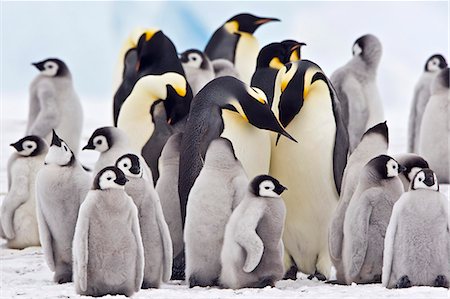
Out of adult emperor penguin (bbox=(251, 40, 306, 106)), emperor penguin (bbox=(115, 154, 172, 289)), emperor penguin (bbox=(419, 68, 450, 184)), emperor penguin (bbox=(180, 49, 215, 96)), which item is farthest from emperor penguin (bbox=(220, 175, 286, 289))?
emperor penguin (bbox=(419, 68, 450, 184))

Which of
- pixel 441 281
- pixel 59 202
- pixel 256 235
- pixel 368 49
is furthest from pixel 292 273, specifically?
pixel 368 49

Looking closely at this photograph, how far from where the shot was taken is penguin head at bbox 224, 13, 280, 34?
11023mm

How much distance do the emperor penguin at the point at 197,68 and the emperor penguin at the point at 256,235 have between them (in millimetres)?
3852

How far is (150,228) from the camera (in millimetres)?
5293

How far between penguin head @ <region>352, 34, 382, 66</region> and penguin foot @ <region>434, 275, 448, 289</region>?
16.7 feet

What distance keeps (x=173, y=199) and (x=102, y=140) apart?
0.50 metres

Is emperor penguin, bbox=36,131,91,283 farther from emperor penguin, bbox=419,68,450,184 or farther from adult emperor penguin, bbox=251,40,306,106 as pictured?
emperor penguin, bbox=419,68,450,184

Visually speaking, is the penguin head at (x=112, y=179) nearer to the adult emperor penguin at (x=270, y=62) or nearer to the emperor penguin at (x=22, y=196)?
the emperor penguin at (x=22, y=196)

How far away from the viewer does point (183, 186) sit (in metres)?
5.80

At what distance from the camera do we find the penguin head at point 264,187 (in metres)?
5.16

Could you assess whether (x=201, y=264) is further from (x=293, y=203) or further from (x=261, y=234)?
(x=293, y=203)

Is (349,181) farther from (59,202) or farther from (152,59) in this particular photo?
(152,59)

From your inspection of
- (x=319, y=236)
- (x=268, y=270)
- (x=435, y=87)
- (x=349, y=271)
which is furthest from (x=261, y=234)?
(x=435, y=87)

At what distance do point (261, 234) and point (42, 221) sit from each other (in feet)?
4.18
